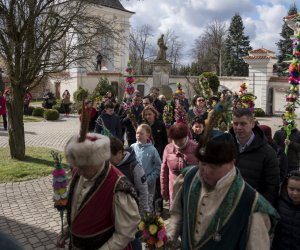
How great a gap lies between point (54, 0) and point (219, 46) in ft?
167

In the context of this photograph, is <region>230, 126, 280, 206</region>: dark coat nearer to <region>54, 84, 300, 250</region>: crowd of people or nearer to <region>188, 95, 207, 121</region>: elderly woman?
<region>54, 84, 300, 250</region>: crowd of people

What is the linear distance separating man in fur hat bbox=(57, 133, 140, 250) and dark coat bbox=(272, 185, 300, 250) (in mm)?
1587

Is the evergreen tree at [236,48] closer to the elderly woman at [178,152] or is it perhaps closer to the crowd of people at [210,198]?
the elderly woman at [178,152]

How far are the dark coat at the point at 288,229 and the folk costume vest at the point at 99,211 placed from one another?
1654mm

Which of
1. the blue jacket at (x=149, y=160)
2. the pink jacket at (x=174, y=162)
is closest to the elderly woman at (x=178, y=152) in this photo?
the pink jacket at (x=174, y=162)

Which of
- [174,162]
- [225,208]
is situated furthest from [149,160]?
[225,208]

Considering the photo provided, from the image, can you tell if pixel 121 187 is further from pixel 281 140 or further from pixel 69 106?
pixel 69 106

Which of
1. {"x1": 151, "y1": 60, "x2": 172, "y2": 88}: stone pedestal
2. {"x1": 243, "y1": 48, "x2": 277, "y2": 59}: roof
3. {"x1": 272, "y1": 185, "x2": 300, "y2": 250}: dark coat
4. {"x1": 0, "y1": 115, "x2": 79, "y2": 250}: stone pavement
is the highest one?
{"x1": 243, "y1": 48, "x2": 277, "y2": 59}: roof

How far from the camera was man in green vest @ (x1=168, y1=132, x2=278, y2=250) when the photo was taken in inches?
95.8

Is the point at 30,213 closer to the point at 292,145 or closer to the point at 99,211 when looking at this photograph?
the point at 99,211

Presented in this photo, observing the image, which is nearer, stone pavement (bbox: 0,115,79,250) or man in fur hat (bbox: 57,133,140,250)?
man in fur hat (bbox: 57,133,140,250)

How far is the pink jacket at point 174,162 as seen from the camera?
4973mm

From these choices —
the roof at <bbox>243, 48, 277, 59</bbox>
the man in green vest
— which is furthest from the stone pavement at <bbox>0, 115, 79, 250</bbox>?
the roof at <bbox>243, 48, 277, 59</bbox>

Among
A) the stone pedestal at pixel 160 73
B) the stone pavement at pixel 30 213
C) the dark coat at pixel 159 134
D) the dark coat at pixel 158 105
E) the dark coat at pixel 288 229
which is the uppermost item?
the stone pedestal at pixel 160 73
